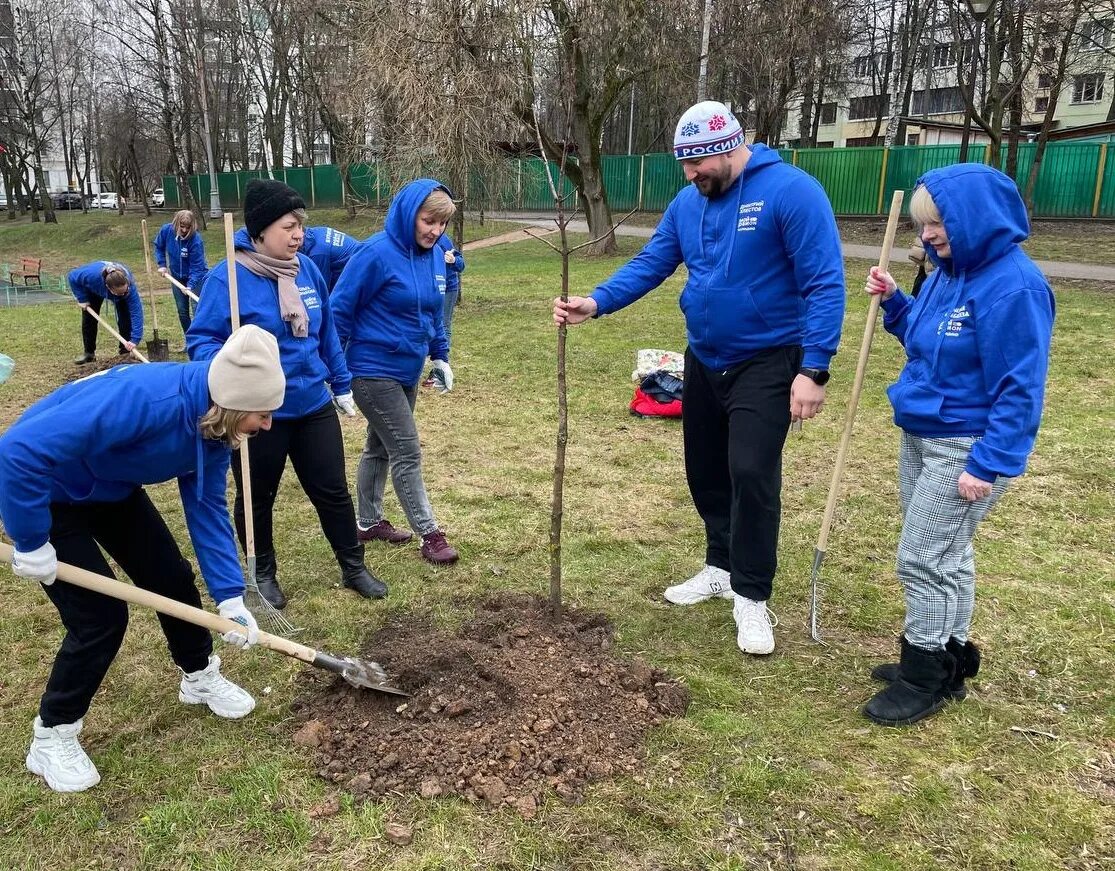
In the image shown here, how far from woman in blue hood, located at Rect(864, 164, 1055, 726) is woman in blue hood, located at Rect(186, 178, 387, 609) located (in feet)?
7.49

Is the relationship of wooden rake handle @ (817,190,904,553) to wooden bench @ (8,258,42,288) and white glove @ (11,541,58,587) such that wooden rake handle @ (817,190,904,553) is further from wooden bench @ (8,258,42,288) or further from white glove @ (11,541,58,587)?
Result: wooden bench @ (8,258,42,288)

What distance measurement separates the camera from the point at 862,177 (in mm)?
22125

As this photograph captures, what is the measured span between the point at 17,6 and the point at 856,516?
43946mm

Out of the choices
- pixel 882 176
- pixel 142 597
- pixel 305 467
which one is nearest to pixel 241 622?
pixel 142 597

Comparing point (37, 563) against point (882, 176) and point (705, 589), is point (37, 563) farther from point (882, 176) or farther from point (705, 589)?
point (882, 176)

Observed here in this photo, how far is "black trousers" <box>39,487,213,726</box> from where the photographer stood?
2574 mm

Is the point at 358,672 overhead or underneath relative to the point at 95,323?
underneath

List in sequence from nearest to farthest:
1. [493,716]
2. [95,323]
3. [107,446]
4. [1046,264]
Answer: [107,446]
[493,716]
[95,323]
[1046,264]

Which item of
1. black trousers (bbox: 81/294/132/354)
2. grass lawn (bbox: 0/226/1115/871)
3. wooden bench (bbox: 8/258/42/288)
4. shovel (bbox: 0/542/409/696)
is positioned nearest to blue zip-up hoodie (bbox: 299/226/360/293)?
grass lawn (bbox: 0/226/1115/871)

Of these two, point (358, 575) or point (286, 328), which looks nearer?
point (286, 328)

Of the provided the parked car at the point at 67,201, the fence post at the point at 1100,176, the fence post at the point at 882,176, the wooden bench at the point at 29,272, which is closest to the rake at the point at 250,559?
the wooden bench at the point at 29,272

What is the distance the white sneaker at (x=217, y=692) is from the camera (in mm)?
3078

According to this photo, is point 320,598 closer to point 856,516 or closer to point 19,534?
point 19,534

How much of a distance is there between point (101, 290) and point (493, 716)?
859cm
